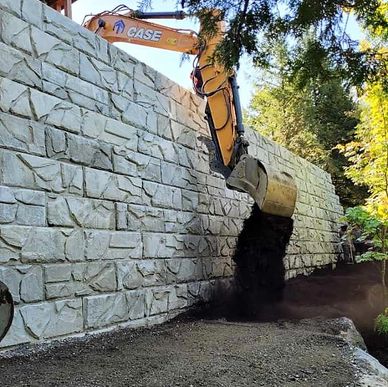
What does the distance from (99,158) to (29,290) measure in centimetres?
119

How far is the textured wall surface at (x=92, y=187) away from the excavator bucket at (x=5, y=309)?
21.7 inches

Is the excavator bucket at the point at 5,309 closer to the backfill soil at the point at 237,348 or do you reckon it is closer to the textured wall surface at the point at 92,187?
the backfill soil at the point at 237,348

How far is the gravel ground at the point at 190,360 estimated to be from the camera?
229 cm

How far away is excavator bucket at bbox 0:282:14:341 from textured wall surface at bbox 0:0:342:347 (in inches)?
21.7

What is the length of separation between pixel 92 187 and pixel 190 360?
1502 mm

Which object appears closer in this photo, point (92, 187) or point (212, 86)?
point (92, 187)

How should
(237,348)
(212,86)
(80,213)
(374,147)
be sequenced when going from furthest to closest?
(374,147), (212,86), (80,213), (237,348)

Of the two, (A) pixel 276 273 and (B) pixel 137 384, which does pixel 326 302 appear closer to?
(A) pixel 276 273

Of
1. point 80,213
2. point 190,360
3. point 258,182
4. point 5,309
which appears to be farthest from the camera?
point 258,182

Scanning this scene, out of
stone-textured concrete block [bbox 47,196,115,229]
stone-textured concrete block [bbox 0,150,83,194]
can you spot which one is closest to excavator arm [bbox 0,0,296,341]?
stone-textured concrete block [bbox 47,196,115,229]

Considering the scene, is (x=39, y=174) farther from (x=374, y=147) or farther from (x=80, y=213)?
(x=374, y=147)

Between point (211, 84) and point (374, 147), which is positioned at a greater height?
point (211, 84)

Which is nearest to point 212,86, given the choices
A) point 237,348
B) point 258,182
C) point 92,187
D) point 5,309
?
point 258,182

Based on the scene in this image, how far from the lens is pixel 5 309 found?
2174 millimetres
